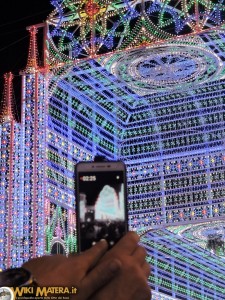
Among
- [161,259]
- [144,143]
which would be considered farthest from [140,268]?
[161,259]

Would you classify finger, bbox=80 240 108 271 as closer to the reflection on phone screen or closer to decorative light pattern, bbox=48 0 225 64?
the reflection on phone screen

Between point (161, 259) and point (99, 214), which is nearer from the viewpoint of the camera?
point (99, 214)

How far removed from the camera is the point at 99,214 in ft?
5.69

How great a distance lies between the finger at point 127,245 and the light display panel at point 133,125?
34.7 feet

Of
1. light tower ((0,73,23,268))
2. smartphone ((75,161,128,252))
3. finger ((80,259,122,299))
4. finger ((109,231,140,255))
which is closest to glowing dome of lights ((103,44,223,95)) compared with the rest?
light tower ((0,73,23,268))

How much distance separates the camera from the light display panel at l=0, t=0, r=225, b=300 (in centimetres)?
1220

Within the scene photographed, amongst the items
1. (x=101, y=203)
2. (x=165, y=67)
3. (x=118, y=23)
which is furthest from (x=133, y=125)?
(x=101, y=203)

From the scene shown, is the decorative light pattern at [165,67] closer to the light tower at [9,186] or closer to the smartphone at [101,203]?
the light tower at [9,186]

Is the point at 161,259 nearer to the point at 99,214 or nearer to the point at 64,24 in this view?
the point at 64,24

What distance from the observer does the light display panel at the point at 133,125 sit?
12.2 meters

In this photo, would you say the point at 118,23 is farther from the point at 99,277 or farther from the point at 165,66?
the point at 99,277

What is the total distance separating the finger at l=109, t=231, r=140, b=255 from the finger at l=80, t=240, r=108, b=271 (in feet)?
0.08

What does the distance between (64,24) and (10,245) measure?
4.45 metres

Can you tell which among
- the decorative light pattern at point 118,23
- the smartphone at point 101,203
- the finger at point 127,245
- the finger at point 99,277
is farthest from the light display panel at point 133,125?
the finger at point 99,277
